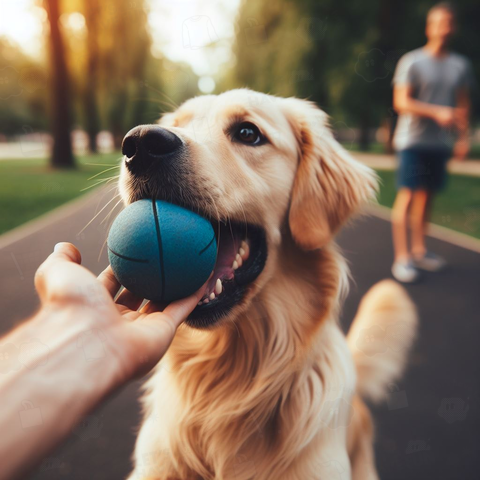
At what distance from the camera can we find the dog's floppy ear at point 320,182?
178 centimetres

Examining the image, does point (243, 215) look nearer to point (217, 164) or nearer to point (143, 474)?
point (217, 164)

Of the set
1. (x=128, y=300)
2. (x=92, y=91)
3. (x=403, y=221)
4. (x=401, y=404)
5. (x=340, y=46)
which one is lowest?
(x=92, y=91)

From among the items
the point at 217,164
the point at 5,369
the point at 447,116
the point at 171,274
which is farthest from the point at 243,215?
the point at 447,116

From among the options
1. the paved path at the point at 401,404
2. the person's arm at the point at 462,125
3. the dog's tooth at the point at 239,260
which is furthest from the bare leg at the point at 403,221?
the dog's tooth at the point at 239,260

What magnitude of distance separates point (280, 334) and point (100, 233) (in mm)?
888

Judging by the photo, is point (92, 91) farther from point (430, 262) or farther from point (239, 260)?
point (239, 260)

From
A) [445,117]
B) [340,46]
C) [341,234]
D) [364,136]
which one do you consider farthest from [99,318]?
[364,136]

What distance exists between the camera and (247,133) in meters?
1.78

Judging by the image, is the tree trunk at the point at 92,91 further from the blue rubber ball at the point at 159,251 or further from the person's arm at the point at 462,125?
the blue rubber ball at the point at 159,251

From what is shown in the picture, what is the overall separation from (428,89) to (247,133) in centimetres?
310

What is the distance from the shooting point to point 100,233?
5.66ft

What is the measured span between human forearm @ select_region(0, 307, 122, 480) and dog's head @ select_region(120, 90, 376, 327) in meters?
0.59

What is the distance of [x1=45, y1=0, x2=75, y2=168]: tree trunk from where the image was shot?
122 inches

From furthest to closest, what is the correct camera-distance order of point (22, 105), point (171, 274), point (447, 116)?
point (22, 105) < point (447, 116) < point (171, 274)
